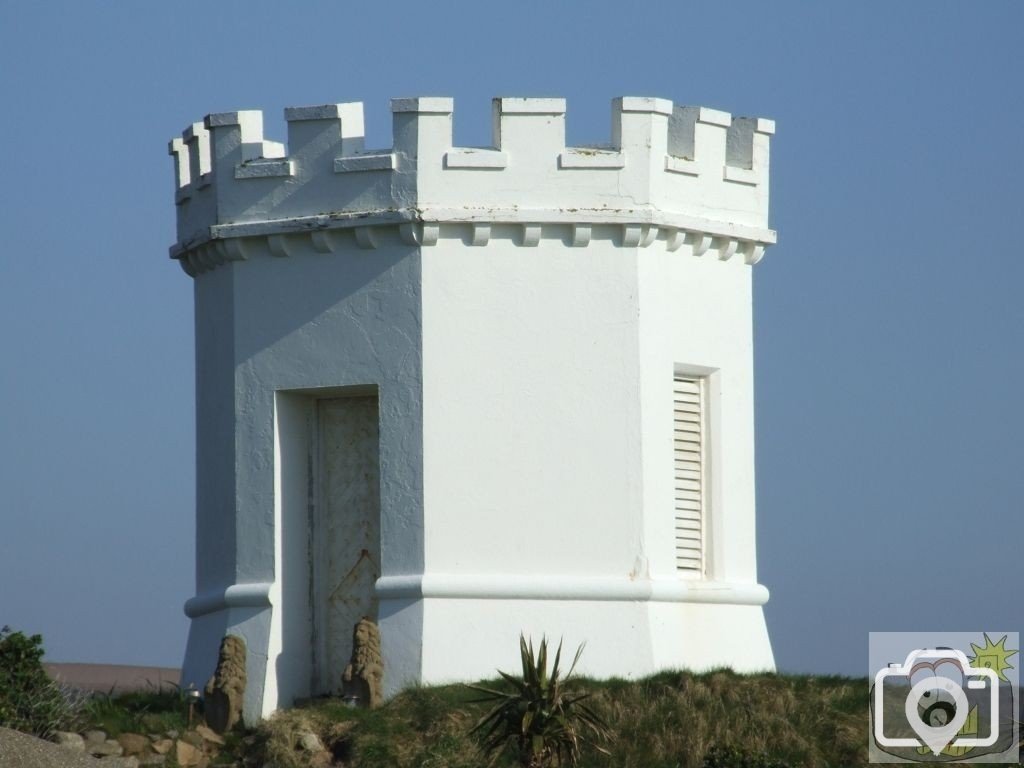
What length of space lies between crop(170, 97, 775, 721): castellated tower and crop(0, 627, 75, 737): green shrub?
2.00 meters

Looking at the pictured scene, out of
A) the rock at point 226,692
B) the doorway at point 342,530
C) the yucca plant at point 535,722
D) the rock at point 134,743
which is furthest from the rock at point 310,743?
the doorway at point 342,530

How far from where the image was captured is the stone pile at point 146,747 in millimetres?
20812

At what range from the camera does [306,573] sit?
898 inches

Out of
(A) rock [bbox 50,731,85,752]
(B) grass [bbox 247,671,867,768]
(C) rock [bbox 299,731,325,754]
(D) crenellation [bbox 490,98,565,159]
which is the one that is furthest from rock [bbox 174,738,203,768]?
(D) crenellation [bbox 490,98,565,159]

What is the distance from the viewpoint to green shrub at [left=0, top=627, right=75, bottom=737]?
68.4 feet

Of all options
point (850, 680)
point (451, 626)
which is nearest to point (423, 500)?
point (451, 626)

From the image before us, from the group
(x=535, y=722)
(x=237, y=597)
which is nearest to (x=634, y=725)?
(x=535, y=722)

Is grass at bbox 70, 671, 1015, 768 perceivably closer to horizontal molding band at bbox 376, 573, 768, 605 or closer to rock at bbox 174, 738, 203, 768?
rock at bbox 174, 738, 203, 768

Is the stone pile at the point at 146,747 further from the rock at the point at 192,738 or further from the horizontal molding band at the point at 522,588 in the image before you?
the horizontal molding band at the point at 522,588

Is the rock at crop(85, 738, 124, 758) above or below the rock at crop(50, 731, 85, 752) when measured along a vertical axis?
below

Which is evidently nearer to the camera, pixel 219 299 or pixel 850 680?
pixel 850 680

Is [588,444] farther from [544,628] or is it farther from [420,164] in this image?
[420,164]

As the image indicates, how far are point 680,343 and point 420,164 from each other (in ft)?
10.6

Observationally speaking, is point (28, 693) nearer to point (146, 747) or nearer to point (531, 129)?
point (146, 747)
